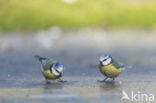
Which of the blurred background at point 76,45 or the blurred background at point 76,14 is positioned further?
the blurred background at point 76,14

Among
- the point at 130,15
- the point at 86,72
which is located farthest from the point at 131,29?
the point at 86,72

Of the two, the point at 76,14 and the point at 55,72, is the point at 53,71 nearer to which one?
the point at 55,72

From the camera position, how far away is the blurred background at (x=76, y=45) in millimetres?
8820

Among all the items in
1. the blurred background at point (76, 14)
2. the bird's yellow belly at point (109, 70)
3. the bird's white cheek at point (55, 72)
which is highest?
the blurred background at point (76, 14)

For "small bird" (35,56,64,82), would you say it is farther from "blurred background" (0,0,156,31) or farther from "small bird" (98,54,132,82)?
"blurred background" (0,0,156,31)

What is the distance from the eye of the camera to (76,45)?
1892 centimetres

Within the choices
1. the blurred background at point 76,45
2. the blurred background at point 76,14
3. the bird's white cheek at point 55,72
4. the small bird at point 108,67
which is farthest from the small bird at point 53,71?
the blurred background at point 76,14

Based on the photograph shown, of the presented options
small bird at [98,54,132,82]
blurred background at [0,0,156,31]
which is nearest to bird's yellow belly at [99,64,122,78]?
small bird at [98,54,132,82]

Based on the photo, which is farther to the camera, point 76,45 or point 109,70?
point 76,45

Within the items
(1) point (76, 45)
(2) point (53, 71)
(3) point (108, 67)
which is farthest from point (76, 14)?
(2) point (53, 71)

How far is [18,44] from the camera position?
61.9ft

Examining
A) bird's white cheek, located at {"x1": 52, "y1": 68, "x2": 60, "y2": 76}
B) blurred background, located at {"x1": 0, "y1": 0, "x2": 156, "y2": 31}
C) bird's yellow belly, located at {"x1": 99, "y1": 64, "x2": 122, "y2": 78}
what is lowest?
bird's yellow belly, located at {"x1": 99, "y1": 64, "x2": 122, "y2": 78}

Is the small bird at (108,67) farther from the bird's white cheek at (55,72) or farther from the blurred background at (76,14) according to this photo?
the blurred background at (76,14)

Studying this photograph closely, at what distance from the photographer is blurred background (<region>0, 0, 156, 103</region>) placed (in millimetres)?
8820
